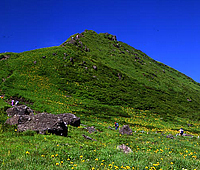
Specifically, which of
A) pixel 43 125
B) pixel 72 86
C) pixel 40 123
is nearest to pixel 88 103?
pixel 72 86

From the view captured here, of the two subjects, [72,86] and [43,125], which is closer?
[43,125]

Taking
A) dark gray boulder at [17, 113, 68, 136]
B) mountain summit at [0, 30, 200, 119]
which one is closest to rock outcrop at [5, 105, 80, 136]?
dark gray boulder at [17, 113, 68, 136]

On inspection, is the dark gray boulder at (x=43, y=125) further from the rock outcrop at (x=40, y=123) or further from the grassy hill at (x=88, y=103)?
the grassy hill at (x=88, y=103)

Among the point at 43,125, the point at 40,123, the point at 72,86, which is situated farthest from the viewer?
the point at 72,86

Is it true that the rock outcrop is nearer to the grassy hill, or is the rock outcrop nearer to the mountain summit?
the grassy hill

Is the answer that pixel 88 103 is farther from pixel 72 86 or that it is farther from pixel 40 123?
pixel 40 123

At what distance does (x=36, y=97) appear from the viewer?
43906mm

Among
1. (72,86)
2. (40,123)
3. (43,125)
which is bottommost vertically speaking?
(43,125)

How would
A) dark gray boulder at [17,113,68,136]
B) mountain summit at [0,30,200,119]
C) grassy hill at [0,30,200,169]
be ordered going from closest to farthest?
grassy hill at [0,30,200,169], dark gray boulder at [17,113,68,136], mountain summit at [0,30,200,119]

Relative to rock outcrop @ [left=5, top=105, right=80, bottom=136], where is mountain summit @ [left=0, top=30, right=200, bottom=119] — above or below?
above

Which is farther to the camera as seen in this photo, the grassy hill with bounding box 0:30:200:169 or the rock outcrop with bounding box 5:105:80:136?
the rock outcrop with bounding box 5:105:80:136

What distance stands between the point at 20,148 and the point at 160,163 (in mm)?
9378

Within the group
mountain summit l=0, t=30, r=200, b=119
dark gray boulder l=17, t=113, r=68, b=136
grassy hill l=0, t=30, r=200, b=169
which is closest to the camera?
grassy hill l=0, t=30, r=200, b=169

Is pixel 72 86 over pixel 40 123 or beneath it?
over
